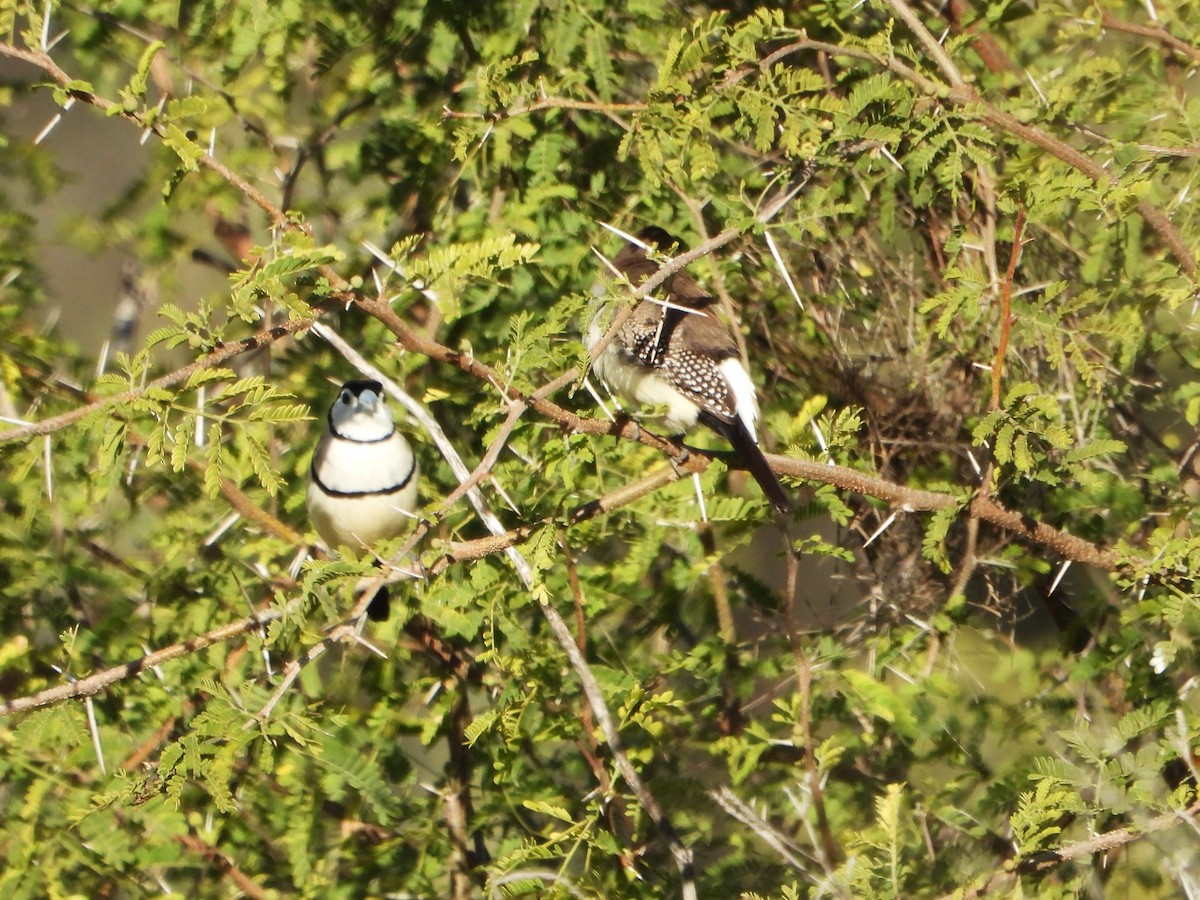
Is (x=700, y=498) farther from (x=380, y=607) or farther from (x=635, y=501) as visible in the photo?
(x=380, y=607)

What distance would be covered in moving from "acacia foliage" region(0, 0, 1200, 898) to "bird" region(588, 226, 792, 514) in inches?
6.0

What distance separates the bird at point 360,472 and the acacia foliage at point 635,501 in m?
0.15

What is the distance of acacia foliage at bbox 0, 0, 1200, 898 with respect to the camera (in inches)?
143

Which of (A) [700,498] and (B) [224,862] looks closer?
(A) [700,498]

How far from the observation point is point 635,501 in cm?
371

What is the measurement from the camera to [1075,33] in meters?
4.16

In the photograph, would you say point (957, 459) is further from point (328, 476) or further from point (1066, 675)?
point (328, 476)

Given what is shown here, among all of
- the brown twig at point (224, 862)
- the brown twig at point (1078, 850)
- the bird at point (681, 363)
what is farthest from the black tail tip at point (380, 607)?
the brown twig at point (1078, 850)

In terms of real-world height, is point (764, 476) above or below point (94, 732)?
above

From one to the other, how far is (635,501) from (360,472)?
114 cm

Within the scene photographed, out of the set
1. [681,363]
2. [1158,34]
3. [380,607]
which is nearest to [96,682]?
[380,607]

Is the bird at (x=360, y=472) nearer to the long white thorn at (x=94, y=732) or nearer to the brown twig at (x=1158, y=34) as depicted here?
the long white thorn at (x=94, y=732)

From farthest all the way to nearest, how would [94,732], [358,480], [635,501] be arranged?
[358,480] < [635,501] < [94,732]

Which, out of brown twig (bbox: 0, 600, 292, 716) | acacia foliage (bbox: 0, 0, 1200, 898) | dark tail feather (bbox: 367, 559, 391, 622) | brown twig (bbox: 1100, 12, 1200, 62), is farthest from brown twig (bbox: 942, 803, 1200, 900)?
dark tail feather (bbox: 367, 559, 391, 622)
